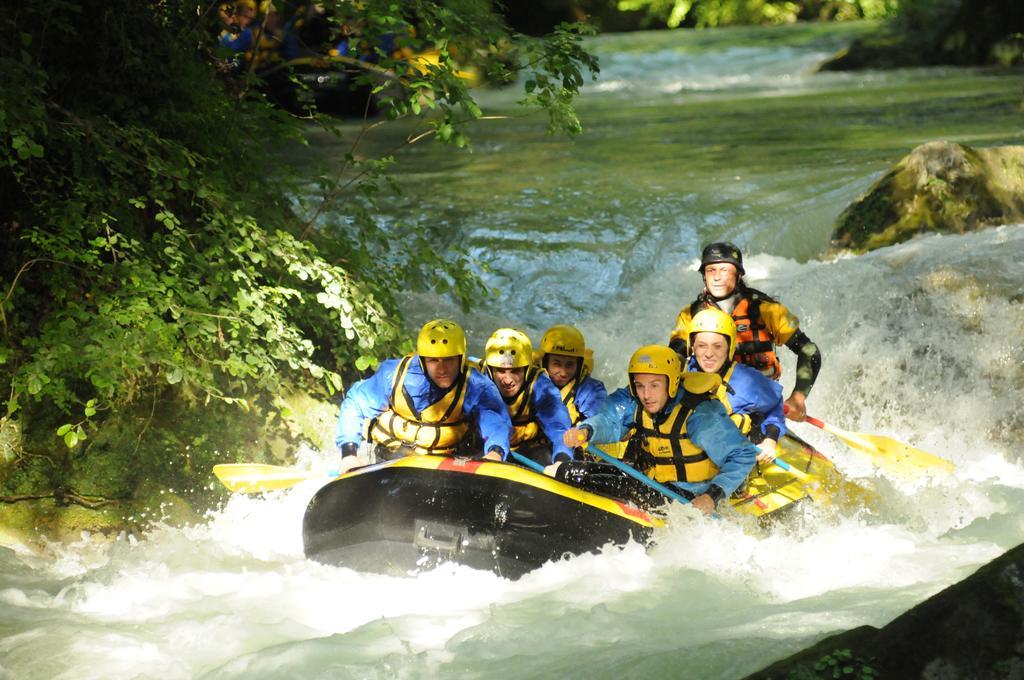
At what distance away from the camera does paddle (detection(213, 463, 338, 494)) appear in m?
5.62

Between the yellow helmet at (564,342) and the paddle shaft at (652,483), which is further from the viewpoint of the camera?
the yellow helmet at (564,342)

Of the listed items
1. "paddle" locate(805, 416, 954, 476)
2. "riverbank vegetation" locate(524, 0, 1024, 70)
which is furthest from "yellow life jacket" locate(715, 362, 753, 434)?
"riverbank vegetation" locate(524, 0, 1024, 70)

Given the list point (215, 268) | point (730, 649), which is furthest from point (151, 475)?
point (730, 649)

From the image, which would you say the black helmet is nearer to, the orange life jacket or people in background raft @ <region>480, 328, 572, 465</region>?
the orange life jacket

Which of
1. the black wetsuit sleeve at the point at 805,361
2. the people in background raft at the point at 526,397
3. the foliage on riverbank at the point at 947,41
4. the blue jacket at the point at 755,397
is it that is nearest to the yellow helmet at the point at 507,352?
the people in background raft at the point at 526,397

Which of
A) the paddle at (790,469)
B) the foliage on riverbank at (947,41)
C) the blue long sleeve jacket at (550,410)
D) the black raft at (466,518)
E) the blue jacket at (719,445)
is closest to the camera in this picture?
the black raft at (466,518)

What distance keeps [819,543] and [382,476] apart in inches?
83.6

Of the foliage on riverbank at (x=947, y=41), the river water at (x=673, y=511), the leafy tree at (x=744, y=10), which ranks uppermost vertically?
the leafy tree at (x=744, y=10)

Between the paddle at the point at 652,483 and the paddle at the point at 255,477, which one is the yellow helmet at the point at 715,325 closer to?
the paddle at the point at 652,483

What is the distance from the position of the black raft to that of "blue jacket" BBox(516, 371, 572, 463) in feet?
2.46

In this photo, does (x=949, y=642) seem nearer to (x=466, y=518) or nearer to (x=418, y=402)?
(x=466, y=518)

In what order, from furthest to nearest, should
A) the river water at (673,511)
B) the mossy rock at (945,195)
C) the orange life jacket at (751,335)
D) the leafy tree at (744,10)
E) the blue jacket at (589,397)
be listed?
the leafy tree at (744,10), the mossy rock at (945,195), the orange life jacket at (751,335), the blue jacket at (589,397), the river water at (673,511)

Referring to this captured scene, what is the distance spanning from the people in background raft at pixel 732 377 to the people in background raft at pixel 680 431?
15.9 inches

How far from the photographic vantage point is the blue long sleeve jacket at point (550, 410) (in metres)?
5.79
